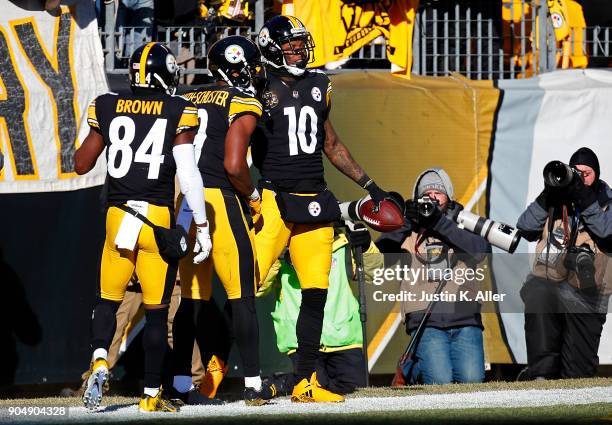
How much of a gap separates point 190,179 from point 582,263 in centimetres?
382

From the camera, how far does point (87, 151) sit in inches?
270

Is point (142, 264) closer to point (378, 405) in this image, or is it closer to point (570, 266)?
point (378, 405)

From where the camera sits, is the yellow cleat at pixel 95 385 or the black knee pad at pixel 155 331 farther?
the black knee pad at pixel 155 331

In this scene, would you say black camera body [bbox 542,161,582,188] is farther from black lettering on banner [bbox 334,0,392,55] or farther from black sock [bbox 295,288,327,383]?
black sock [bbox 295,288,327,383]

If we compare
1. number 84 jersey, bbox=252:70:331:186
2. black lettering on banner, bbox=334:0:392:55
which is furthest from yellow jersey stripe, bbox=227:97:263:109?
black lettering on banner, bbox=334:0:392:55

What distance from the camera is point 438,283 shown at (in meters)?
9.20

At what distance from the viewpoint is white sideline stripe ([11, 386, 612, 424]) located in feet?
21.1

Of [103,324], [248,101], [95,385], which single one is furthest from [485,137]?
[95,385]

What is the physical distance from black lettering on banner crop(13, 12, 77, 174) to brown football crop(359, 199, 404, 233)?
289 centimetres

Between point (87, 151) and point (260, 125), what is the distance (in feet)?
3.39

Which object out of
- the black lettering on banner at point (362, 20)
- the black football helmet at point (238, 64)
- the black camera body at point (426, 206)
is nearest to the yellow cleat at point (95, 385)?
the black football helmet at point (238, 64)

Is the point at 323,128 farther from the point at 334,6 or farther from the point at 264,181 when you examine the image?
the point at 334,6

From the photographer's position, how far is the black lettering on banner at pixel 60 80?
31.9 ft

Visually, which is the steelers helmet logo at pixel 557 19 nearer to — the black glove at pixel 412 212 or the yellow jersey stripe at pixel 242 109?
the black glove at pixel 412 212
